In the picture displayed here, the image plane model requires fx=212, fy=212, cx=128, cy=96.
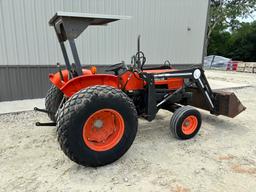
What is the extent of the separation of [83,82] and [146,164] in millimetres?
1325

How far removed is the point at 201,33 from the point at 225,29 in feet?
67.5

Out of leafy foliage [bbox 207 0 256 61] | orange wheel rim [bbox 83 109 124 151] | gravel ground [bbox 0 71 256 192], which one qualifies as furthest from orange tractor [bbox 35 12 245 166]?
leafy foliage [bbox 207 0 256 61]

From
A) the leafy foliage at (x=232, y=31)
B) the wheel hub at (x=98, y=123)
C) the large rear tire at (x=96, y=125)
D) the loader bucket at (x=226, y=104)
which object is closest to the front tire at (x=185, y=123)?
the loader bucket at (x=226, y=104)

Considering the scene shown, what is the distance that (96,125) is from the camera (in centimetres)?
258

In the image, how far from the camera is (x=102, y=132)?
2.62 metres

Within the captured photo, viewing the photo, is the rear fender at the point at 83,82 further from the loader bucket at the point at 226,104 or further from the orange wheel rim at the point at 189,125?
the loader bucket at the point at 226,104

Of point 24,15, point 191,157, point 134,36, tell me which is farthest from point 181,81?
point 24,15

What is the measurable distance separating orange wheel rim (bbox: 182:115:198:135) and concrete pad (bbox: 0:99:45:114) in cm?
346

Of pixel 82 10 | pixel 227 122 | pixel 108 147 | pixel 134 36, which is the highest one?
pixel 82 10

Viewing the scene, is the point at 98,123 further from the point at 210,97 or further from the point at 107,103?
the point at 210,97

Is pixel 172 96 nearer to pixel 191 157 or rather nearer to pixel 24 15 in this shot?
pixel 191 157

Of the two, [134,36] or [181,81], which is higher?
[134,36]

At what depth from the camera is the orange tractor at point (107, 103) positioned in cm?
229

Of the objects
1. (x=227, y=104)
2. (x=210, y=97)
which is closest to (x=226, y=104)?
(x=227, y=104)
